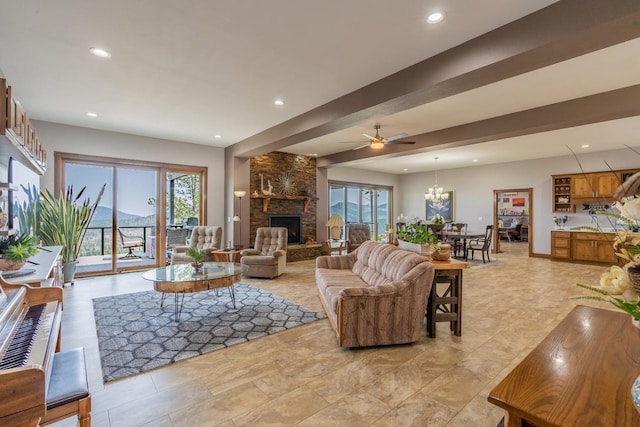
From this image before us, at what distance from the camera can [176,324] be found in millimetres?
3562

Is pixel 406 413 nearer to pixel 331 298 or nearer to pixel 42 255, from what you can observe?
pixel 331 298

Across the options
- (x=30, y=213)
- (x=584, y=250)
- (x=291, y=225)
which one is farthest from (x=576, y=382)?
(x=584, y=250)

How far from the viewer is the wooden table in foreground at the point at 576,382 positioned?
86 cm

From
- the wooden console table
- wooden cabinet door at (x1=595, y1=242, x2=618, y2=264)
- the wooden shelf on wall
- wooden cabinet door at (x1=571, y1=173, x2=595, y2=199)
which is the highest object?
wooden cabinet door at (x1=571, y1=173, x2=595, y2=199)

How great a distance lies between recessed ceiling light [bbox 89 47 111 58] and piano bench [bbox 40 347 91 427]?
294 cm

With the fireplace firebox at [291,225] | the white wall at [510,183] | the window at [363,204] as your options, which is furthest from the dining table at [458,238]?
the fireplace firebox at [291,225]

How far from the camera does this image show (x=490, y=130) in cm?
513

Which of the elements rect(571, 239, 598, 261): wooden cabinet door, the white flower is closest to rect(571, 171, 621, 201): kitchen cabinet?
rect(571, 239, 598, 261): wooden cabinet door

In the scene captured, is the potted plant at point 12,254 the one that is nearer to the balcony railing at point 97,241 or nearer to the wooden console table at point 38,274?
the wooden console table at point 38,274

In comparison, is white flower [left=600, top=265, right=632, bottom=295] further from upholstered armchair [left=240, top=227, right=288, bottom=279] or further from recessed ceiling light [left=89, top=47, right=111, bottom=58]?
upholstered armchair [left=240, top=227, right=288, bottom=279]

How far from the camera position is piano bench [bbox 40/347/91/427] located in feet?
4.39

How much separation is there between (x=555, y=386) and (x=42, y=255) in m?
4.83

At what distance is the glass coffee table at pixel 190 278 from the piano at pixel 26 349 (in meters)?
1.54

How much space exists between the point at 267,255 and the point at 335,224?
2940 millimetres
